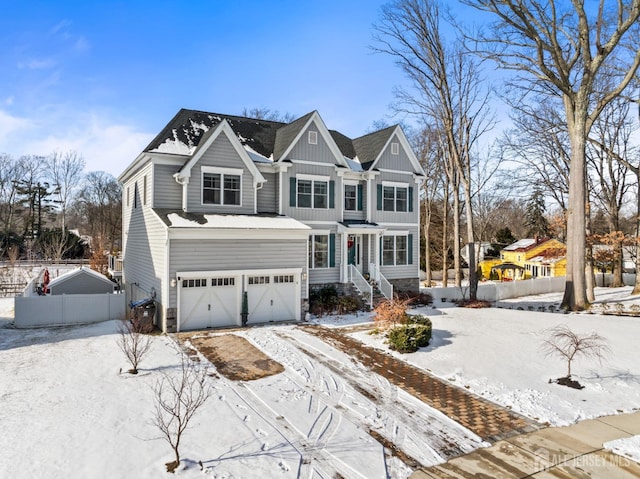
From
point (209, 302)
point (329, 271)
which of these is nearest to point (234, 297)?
point (209, 302)

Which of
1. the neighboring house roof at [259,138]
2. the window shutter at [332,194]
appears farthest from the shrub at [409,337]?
the neighboring house roof at [259,138]

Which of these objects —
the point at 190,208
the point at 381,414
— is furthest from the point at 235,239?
the point at 381,414

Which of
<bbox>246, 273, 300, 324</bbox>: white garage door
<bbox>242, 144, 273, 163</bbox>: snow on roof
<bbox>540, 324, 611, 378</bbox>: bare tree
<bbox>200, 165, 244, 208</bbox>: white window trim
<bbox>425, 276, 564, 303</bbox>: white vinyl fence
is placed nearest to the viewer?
<bbox>540, 324, 611, 378</bbox>: bare tree

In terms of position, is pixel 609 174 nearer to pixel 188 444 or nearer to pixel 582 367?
pixel 582 367

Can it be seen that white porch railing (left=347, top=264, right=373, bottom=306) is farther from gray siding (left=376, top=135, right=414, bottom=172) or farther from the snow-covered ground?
gray siding (left=376, top=135, right=414, bottom=172)

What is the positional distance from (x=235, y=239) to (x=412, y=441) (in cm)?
1044

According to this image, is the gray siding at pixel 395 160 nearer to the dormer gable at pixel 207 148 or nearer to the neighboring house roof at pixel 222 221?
the neighboring house roof at pixel 222 221

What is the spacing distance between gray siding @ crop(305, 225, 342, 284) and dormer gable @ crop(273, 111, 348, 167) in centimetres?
337

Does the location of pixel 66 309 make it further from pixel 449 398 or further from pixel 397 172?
pixel 397 172

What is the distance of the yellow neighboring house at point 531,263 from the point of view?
127ft

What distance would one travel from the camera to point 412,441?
7445mm

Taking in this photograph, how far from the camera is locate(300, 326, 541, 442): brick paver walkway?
809cm

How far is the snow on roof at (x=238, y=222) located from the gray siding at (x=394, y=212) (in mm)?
5816

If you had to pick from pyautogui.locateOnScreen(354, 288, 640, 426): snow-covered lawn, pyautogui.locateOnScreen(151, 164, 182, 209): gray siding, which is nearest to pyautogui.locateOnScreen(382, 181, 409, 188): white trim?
pyautogui.locateOnScreen(354, 288, 640, 426): snow-covered lawn
